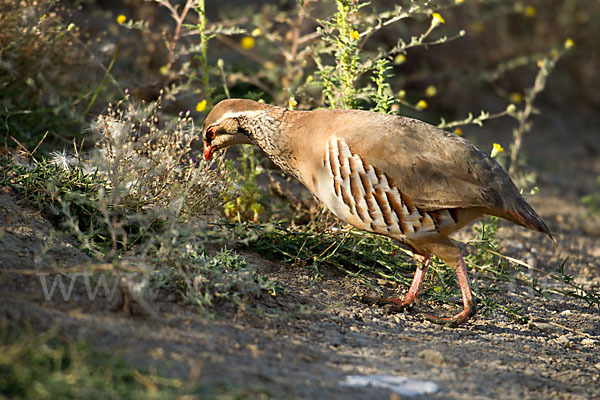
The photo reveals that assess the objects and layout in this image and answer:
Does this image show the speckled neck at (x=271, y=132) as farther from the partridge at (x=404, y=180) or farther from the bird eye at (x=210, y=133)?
the bird eye at (x=210, y=133)

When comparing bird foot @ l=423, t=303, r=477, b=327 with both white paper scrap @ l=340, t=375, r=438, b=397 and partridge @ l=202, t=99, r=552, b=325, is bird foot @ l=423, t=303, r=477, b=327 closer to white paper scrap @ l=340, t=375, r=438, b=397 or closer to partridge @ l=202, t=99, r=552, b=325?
partridge @ l=202, t=99, r=552, b=325

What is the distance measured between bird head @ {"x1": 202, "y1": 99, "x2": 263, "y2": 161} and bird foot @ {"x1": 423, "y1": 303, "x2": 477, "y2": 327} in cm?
158

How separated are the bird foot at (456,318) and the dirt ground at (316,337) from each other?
0.15ft

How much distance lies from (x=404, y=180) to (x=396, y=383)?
121cm

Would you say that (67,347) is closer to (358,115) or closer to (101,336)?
(101,336)

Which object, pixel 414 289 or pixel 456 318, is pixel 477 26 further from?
pixel 456 318

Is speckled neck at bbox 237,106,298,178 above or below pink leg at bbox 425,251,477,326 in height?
above

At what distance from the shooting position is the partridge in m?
3.77

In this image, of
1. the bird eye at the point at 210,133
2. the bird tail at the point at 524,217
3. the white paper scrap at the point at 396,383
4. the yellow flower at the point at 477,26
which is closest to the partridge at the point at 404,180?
the bird tail at the point at 524,217

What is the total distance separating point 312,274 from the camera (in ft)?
14.2

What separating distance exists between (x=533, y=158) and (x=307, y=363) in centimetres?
672

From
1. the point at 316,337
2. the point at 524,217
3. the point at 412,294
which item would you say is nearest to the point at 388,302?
the point at 412,294

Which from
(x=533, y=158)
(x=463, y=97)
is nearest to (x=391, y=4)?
(x=463, y=97)

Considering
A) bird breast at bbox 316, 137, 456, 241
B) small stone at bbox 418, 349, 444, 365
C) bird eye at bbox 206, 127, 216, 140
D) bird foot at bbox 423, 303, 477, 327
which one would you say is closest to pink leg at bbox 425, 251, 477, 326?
bird foot at bbox 423, 303, 477, 327
